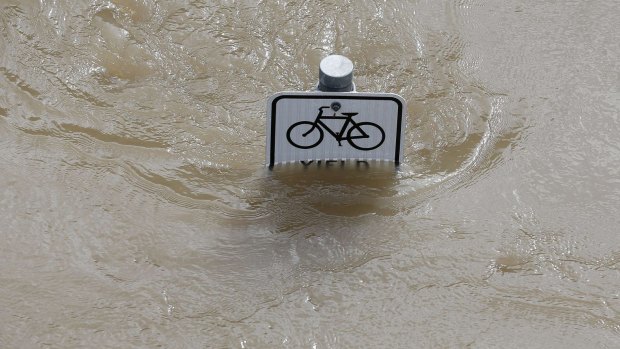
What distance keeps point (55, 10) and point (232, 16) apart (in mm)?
860

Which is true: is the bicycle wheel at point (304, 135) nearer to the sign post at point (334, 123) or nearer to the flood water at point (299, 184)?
the sign post at point (334, 123)

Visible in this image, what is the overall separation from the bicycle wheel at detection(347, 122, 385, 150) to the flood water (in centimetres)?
13

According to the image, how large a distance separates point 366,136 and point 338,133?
0.37 ft

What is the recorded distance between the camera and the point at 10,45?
3.95m

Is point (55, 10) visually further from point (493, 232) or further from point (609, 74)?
point (609, 74)

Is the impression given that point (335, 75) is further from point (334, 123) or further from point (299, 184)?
point (299, 184)

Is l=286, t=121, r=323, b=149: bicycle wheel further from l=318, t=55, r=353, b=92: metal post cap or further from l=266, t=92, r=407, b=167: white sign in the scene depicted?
l=318, t=55, r=353, b=92: metal post cap

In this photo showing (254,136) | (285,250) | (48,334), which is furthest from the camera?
(254,136)

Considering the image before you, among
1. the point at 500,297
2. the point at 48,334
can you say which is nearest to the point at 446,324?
the point at 500,297

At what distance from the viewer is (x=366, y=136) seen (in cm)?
333

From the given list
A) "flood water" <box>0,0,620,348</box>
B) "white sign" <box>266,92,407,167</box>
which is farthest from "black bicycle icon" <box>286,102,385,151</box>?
"flood water" <box>0,0,620,348</box>

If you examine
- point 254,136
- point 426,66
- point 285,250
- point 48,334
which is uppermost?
point 426,66

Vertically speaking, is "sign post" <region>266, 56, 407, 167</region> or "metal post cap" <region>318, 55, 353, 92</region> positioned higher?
"metal post cap" <region>318, 55, 353, 92</region>

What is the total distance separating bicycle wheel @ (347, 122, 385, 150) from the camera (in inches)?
130
